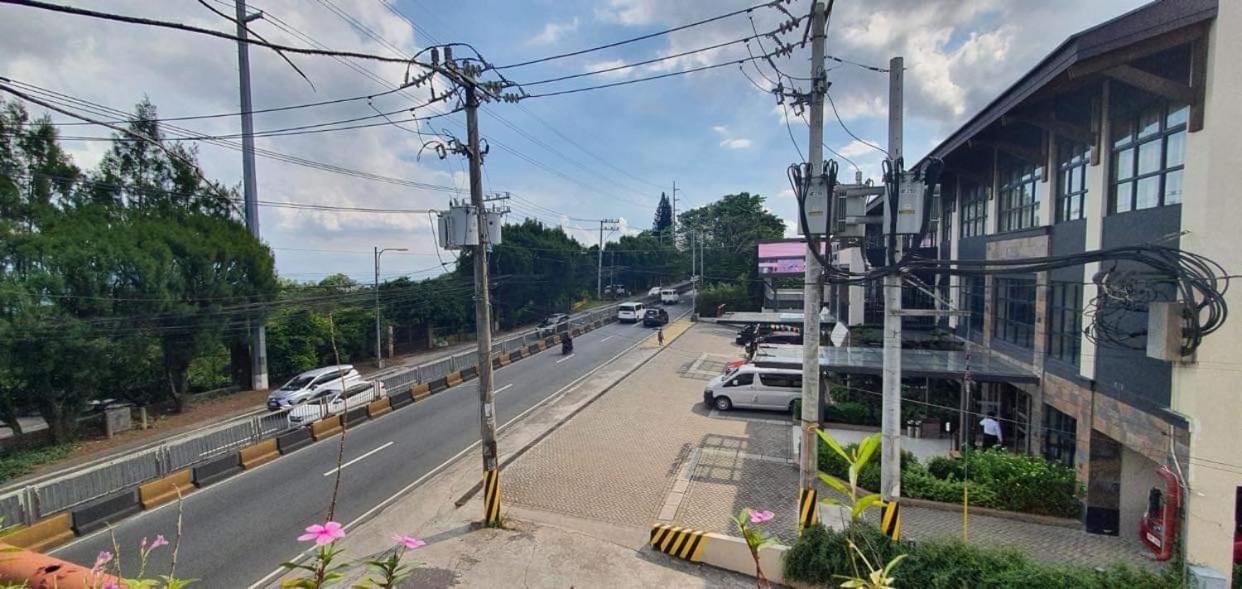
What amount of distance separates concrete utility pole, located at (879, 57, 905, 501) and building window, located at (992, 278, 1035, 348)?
6.26 meters

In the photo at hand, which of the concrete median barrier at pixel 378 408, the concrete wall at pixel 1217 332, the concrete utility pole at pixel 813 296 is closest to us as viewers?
the concrete wall at pixel 1217 332

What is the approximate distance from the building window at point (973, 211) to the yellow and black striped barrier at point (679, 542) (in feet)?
44.5

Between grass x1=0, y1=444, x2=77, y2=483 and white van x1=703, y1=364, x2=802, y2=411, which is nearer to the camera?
grass x1=0, y1=444, x2=77, y2=483

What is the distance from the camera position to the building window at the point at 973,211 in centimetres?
1760

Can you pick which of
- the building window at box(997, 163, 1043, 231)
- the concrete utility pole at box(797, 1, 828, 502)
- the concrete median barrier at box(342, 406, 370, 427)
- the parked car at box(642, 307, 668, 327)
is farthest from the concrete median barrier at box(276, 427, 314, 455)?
the parked car at box(642, 307, 668, 327)

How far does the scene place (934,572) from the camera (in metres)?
8.07

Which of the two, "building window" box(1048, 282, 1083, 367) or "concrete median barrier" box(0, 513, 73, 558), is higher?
"building window" box(1048, 282, 1083, 367)

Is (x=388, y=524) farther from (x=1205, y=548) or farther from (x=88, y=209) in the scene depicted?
(x=88, y=209)

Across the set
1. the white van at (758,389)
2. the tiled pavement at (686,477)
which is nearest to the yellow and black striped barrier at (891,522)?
the tiled pavement at (686,477)

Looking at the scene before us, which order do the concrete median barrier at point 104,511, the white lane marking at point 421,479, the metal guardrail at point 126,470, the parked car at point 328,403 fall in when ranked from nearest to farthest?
the white lane marking at point 421,479 → the metal guardrail at point 126,470 → the concrete median barrier at point 104,511 → the parked car at point 328,403

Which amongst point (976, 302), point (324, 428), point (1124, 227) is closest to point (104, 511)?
point (324, 428)

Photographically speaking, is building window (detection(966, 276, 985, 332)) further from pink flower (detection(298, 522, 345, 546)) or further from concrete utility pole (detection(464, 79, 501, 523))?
pink flower (detection(298, 522, 345, 546))

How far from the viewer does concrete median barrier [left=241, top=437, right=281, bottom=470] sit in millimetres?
15641

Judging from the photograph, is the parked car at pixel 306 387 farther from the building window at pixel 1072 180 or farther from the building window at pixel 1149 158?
the building window at pixel 1149 158
